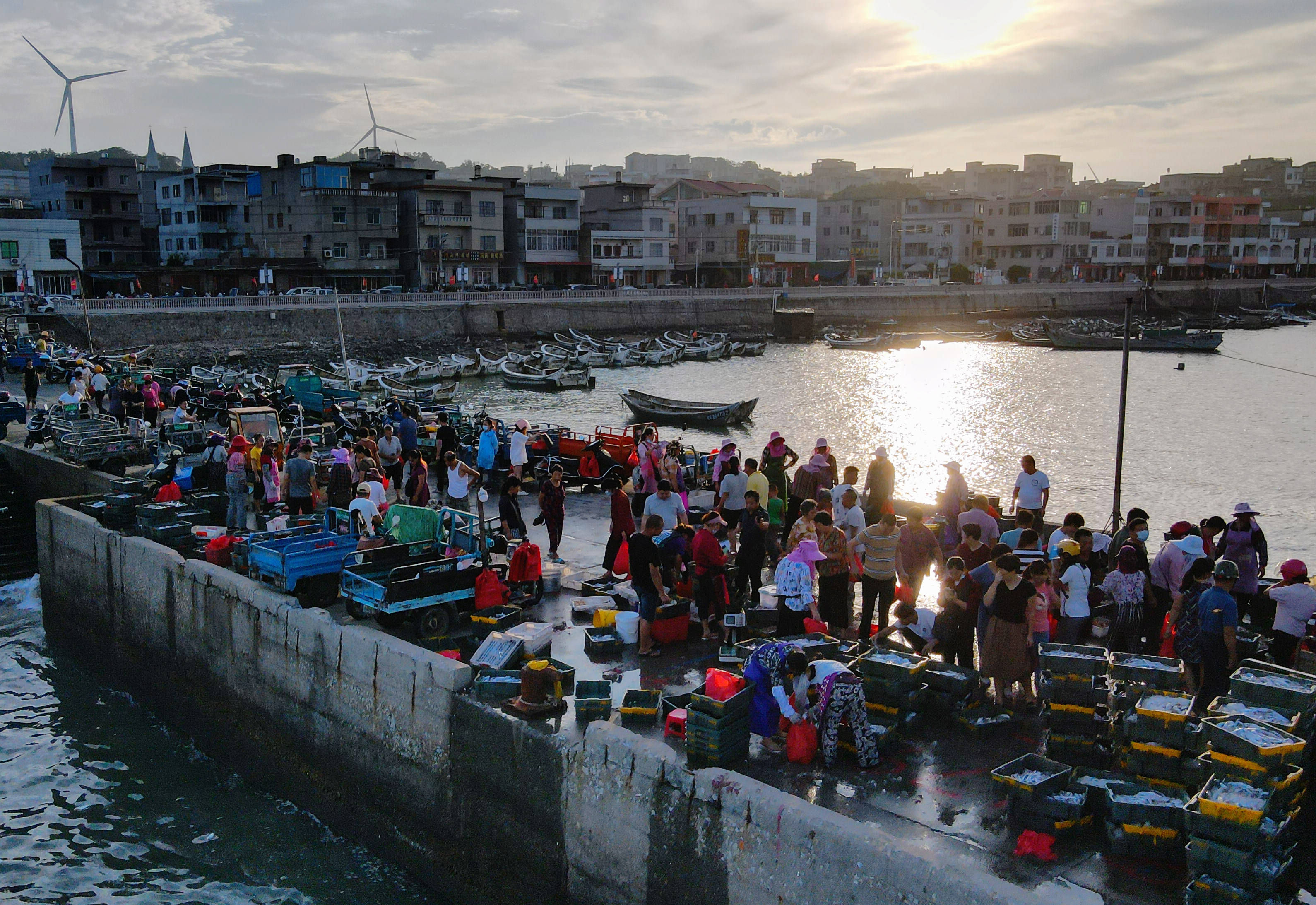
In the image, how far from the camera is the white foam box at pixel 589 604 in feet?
39.6

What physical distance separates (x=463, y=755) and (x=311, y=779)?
3.31 meters

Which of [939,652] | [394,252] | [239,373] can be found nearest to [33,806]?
[939,652]

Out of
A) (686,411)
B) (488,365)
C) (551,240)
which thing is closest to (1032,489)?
(686,411)

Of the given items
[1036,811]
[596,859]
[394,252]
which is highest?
[394,252]

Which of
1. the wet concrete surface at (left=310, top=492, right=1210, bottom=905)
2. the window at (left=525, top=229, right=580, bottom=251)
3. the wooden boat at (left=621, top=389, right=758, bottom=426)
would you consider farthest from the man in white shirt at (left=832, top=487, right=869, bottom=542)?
the window at (left=525, top=229, right=580, bottom=251)

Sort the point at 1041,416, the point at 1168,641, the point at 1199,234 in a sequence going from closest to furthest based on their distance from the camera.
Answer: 1. the point at 1168,641
2. the point at 1041,416
3. the point at 1199,234

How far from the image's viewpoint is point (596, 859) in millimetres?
8531

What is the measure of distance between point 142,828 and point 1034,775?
33.5 ft

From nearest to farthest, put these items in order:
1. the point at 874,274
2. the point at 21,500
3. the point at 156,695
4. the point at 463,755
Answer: the point at 463,755
the point at 156,695
the point at 21,500
the point at 874,274

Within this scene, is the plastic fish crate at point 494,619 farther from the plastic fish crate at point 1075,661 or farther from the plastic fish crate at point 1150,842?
the plastic fish crate at point 1150,842

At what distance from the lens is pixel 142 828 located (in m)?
11.8

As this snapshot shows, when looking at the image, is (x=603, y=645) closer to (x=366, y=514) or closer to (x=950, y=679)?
(x=950, y=679)

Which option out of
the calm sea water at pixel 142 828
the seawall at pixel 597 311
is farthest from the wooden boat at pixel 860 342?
the calm sea water at pixel 142 828

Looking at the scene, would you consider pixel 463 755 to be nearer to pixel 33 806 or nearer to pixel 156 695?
pixel 33 806
